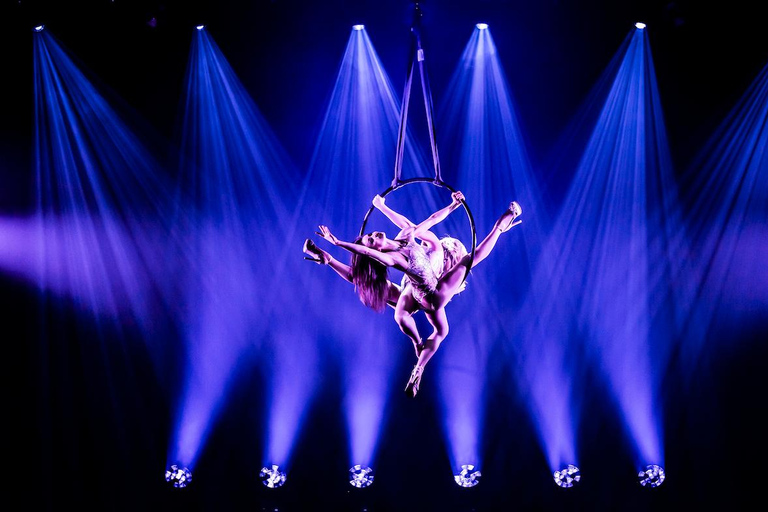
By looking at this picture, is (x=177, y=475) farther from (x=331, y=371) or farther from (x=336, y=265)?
(x=336, y=265)

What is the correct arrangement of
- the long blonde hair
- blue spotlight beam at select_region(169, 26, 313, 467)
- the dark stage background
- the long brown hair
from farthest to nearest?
blue spotlight beam at select_region(169, 26, 313, 467) → the dark stage background → the long blonde hair → the long brown hair

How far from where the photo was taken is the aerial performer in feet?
12.4

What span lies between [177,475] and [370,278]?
12.1ft

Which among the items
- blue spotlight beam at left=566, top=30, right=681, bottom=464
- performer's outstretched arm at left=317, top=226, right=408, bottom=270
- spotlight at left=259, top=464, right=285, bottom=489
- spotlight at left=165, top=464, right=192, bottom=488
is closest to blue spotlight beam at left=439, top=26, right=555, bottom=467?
blue spotlight beam at left=566, top=30, right=681, bottom=464

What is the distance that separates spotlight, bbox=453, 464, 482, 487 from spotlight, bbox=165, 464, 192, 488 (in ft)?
9.33

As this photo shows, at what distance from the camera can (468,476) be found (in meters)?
6.14

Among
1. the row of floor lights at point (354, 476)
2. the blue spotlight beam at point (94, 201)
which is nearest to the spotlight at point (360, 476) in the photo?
the row of floor lights at point (354, 476)

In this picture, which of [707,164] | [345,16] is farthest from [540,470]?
[345,16]

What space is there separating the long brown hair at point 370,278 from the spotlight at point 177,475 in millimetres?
3460

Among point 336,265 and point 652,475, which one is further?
point 652,475

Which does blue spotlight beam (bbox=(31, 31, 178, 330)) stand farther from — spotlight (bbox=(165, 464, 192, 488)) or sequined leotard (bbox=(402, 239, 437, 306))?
sequined leotard (bbox=(402, 239, 437, 306))

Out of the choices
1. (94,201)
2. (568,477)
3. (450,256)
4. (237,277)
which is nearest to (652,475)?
(568,477)

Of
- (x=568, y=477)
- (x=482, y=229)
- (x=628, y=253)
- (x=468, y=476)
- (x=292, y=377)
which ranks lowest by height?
(x=468, y=476)

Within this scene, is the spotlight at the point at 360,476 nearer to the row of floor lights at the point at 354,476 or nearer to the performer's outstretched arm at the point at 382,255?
the row of floor lights at the point at 354,476
